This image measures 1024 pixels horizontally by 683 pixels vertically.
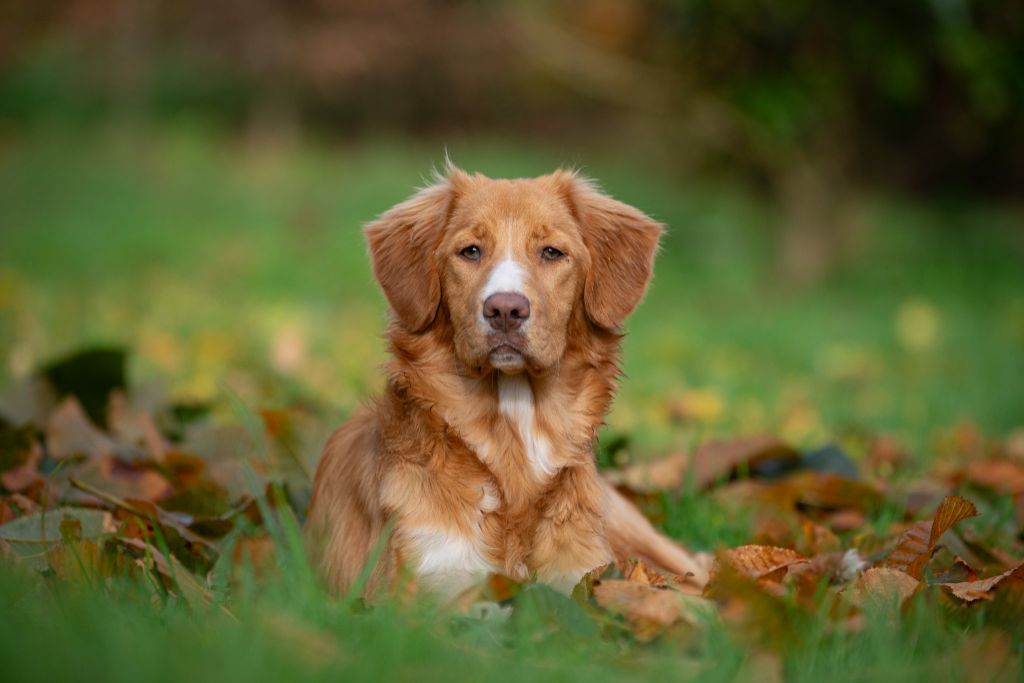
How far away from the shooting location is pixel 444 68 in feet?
84.5

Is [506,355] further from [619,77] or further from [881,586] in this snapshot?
[619,77]

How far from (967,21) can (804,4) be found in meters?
1.56

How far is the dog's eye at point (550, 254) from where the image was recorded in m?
3.98

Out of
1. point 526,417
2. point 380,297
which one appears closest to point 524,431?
point 526,417

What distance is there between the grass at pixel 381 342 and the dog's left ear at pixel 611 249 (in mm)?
1180

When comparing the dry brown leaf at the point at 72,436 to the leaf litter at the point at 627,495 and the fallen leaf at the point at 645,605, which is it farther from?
the fallen leaf at the point at 645,605

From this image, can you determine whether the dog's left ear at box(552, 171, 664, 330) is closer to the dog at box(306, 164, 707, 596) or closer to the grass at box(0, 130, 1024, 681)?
the dog at box(306, 164, 707, 596)

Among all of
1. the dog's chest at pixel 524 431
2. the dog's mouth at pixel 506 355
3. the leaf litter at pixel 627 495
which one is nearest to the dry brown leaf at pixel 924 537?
the leaf litter at pixel 627 495

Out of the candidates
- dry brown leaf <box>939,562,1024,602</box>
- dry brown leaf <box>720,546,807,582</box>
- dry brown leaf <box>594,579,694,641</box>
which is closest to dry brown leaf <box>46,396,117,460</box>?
dry brown leaf <box>594,579,694,641</box>

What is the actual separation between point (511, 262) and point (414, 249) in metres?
0.41

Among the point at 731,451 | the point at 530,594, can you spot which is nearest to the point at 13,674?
the point at 530,594

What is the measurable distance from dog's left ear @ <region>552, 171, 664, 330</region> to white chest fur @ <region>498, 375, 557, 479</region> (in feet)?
1.11

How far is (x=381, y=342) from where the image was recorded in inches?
346

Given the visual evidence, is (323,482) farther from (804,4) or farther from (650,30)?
(650,30)
